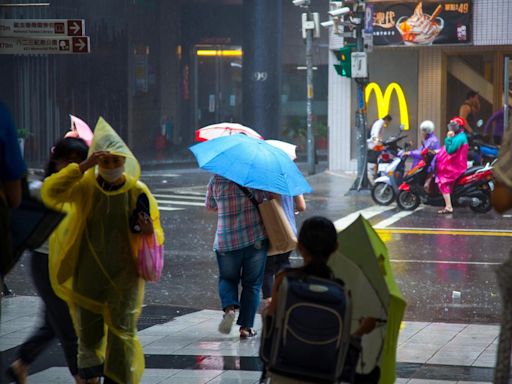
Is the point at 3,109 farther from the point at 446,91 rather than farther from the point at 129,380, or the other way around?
the point at 446,91

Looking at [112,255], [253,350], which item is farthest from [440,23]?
[112,255]

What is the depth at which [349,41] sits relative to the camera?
2520 centimetres

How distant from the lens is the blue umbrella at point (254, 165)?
27.6 ft

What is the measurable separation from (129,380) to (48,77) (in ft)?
93.5

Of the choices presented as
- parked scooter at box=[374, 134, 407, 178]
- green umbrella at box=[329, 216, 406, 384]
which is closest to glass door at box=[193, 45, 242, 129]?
parked scooter at box=[374, 134, 407, 178]

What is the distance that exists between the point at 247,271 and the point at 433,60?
20338 millimetres

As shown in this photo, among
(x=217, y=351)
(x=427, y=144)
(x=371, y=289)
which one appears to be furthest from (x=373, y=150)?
(x=371, y=289)

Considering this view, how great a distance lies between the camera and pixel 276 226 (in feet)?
29.1

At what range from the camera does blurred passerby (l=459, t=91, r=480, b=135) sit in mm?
27406

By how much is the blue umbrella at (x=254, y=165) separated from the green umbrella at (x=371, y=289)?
3052mm

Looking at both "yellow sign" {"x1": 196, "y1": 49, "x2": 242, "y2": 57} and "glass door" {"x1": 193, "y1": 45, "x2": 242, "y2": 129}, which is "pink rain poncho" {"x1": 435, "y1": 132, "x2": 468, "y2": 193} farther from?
"yellow sign" {"x1": 196, "y1": 49, "x2": 242, "y2": 57}

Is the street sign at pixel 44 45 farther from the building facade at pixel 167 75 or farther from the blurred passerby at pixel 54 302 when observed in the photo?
the building facade at pixel 167 75

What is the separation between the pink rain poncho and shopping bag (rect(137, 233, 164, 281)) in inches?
522

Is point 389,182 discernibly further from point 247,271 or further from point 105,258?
point 105,258
